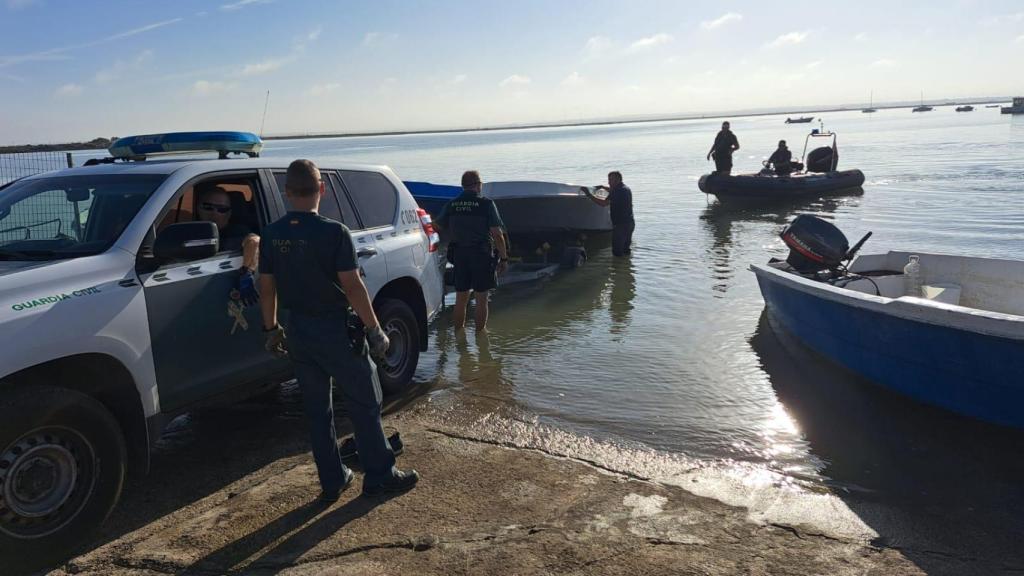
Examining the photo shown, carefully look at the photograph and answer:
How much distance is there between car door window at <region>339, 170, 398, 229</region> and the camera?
5617mm

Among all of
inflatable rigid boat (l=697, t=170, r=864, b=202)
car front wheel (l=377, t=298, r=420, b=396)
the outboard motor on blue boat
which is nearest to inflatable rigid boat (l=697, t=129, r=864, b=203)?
inflatable rigid boat (l=697, t=170, r=864, b=202)

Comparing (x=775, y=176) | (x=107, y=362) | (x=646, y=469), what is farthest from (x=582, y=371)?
(x=775, y=176)

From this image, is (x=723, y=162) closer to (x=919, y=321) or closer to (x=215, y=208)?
(x=919, y=321)

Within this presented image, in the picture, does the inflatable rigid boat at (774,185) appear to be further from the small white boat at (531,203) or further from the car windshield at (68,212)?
the car windshield at (68,212)

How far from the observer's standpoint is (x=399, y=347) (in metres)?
5.88

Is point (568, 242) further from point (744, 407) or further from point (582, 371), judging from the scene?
point (744, 407)

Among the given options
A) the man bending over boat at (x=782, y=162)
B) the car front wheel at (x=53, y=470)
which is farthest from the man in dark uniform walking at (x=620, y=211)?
the man bending over boat at (x=782, y=162)

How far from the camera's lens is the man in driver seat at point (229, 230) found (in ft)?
14.7

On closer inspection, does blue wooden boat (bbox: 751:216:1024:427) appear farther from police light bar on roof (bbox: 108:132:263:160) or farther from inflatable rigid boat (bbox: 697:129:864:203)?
inflatable rigid boat (bbox: 697:129:864:203)

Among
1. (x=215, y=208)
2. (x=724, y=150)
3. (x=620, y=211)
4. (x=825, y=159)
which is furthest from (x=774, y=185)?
(x=215, y=208)

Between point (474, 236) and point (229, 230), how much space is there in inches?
134

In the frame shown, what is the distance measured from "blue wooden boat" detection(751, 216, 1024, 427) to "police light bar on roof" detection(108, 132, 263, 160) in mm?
5093

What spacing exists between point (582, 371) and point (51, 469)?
179 inches

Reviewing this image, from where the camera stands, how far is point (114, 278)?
371cm
